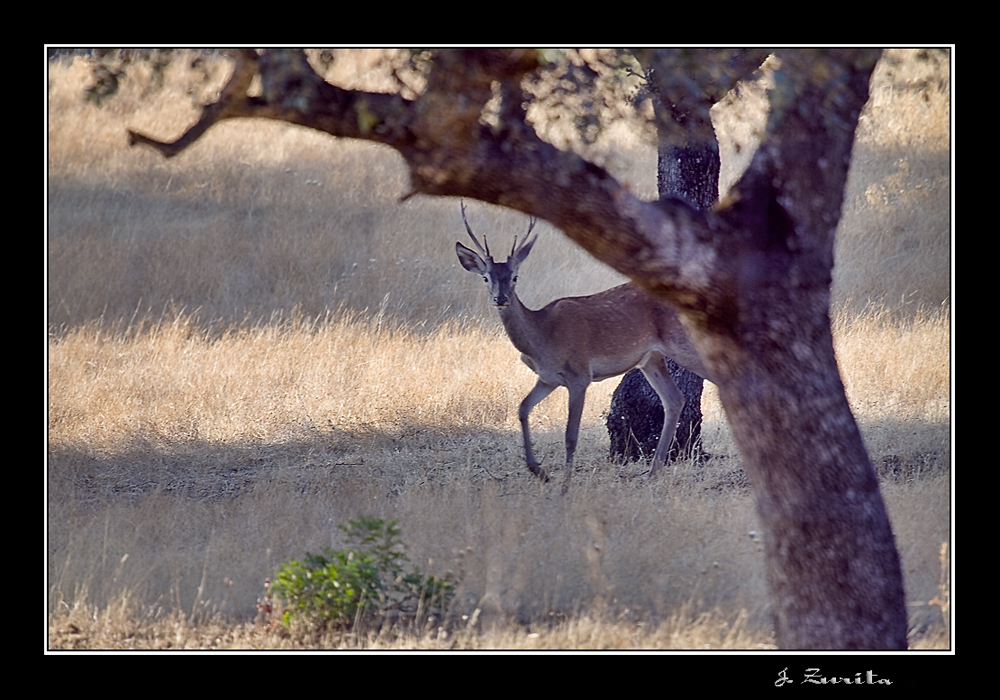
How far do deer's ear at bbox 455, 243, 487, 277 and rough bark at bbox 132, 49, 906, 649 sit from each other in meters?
3.53

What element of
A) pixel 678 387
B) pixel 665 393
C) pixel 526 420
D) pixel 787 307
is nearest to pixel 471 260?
pixel 526 420

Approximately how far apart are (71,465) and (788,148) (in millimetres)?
6828

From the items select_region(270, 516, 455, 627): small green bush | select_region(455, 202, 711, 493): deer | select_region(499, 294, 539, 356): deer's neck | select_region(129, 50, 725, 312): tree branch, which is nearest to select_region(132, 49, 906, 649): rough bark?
select_region(129, 50, 725, 312): tree branch

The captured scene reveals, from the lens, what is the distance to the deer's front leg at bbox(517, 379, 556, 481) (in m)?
7.73

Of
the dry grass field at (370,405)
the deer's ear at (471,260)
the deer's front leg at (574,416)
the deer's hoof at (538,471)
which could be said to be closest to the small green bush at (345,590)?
the dry grass field at (370,405)

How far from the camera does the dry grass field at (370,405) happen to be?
215 inches

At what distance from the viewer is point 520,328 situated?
318 inches

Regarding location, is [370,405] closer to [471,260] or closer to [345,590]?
[471,260]

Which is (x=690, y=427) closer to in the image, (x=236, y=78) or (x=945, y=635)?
(x=945, y=635)

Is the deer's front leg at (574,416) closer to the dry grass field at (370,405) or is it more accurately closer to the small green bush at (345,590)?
the dry grass field at (370,405)

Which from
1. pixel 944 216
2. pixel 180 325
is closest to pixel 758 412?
pixel 180 325

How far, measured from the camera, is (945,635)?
4.91 m

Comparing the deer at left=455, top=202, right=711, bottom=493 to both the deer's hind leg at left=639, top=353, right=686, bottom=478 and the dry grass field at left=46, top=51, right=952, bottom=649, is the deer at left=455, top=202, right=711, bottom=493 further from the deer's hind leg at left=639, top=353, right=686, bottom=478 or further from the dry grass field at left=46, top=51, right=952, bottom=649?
the dry grass field at left=46, top=51, right=952, bottom=649

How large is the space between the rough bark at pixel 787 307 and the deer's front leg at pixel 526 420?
11.1 ft
